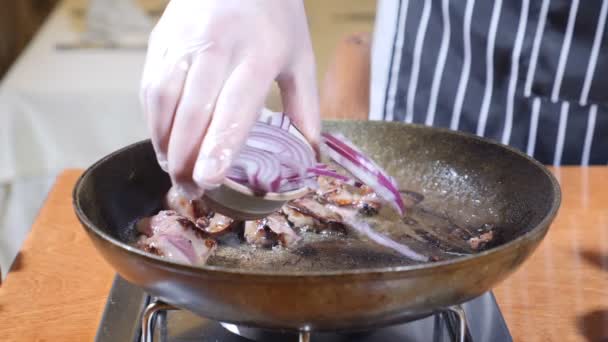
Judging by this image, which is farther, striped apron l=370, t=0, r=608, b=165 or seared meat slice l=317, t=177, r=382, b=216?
striped apron l=370, t=0, r=608, b=165

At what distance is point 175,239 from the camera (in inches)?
33.0

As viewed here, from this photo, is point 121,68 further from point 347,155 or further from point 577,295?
point 577,295

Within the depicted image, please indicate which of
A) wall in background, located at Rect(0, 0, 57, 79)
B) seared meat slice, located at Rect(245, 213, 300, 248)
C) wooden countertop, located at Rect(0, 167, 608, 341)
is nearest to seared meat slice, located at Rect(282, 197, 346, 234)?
seared meat slice, located at Rect(245, 213, 300, 248)

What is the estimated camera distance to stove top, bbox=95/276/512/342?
0.83 metres

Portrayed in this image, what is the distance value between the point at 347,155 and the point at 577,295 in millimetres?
380

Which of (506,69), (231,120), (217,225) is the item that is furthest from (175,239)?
(506,69)

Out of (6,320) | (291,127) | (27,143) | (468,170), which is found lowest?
(27,143)

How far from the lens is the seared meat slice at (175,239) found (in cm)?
82

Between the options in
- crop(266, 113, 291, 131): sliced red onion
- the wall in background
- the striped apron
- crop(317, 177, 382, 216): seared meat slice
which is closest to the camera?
crop(266, 113, 291, 131): sliced red onion

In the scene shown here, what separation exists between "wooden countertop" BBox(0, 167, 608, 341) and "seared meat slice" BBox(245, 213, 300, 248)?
0.24 meters

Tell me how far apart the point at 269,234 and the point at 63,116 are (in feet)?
4.94

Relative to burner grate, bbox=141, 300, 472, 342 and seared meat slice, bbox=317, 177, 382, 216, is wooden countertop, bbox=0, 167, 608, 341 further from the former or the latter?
seared meat slice, bbox=317, 177, 382, 216

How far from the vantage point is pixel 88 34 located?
260cm

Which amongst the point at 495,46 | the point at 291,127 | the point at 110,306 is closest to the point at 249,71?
the point at 291,127
